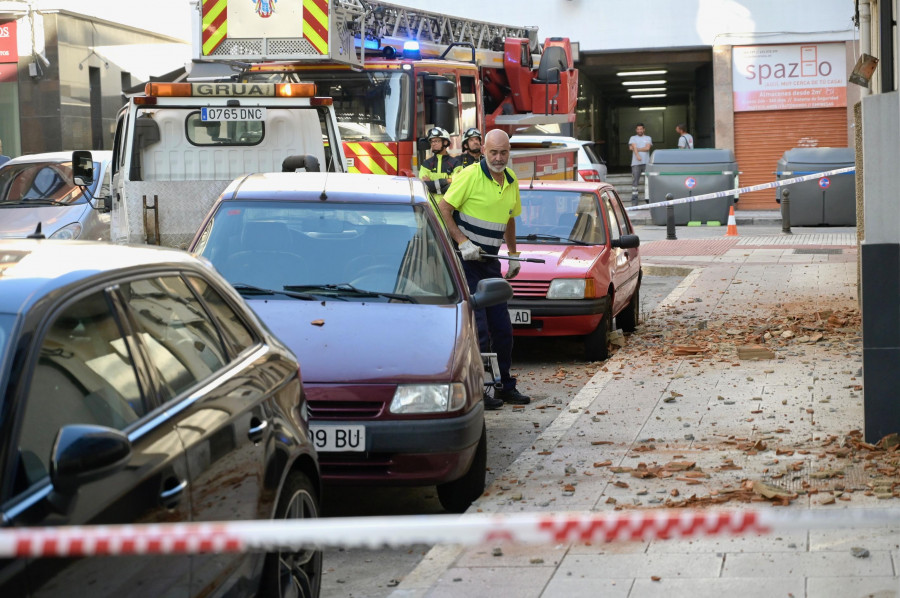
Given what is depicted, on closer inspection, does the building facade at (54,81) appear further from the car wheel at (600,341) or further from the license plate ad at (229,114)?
the car wheel at (600,341)

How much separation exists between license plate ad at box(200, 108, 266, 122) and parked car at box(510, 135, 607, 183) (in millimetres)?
8383

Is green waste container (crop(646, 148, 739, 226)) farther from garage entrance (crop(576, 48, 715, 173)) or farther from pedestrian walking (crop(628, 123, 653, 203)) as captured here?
garage entrance (crop(576, 48, 715, 173))

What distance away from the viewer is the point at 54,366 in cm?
314

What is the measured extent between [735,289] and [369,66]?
5.00 metres

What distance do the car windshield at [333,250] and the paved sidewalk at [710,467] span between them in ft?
3.85

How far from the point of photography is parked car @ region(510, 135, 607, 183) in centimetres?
2033

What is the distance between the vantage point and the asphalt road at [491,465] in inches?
214

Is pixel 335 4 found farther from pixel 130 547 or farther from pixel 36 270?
pixel 130 547

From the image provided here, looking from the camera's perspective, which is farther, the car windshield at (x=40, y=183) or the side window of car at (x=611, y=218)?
the car windshield at (x=40, y=183)

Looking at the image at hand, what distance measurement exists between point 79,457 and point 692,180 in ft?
77.3

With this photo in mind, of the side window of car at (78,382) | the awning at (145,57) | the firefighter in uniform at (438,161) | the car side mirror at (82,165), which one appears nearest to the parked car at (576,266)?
the firefighter in uniform at (438,161)

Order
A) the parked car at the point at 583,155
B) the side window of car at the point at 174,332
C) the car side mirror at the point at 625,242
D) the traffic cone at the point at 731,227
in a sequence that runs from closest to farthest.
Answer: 1. the side window of car at the point at 174,332
2. the car side mirror at the point at 625,242
3. the parked car at the point at 583,155
4. the traffic cone at the point at 731,227

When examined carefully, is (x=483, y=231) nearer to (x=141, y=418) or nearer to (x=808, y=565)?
(x=808, y=565)

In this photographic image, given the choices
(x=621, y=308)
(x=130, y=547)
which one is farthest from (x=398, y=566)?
(x=621, y=308)
